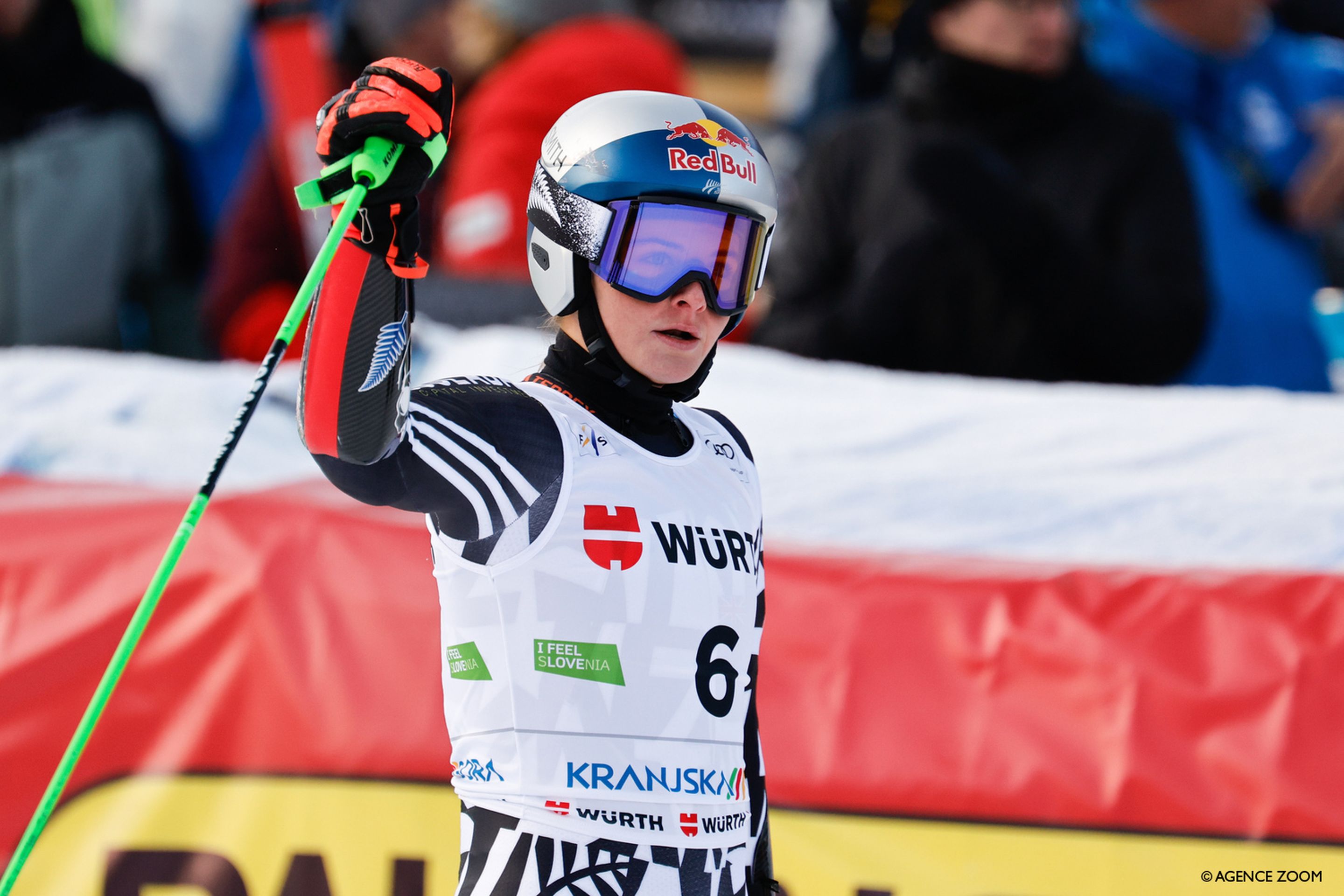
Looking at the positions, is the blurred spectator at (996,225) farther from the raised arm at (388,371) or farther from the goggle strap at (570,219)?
the raised arm at (388,371)

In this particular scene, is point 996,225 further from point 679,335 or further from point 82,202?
point 82,202

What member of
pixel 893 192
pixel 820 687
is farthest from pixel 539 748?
pixel 893 192

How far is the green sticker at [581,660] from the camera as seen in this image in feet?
7.22

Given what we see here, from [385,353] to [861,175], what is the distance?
3.09m

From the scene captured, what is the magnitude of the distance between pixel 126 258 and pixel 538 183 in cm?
375

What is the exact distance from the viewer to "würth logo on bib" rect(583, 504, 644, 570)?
7.23 ft

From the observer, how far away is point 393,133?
6.30 ft

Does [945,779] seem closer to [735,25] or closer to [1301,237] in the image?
[1301,237]

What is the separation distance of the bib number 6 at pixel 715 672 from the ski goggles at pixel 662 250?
0.50 metres

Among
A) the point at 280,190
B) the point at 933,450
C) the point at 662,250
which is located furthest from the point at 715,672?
the point at 280,190

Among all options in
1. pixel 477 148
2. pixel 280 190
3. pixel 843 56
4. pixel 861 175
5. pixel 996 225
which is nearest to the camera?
pixel 996 225

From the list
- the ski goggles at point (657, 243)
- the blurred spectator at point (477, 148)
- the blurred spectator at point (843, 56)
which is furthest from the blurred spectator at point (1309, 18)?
the ski goggles at point (657, 243)

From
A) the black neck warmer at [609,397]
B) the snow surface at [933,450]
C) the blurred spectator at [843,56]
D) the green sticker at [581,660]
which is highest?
the black neck warmer at [609,397]

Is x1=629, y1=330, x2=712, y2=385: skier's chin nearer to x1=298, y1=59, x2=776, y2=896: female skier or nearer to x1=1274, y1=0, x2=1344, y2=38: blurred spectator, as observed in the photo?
x1=298, y1=59, x2=776, y2=896: female skier
